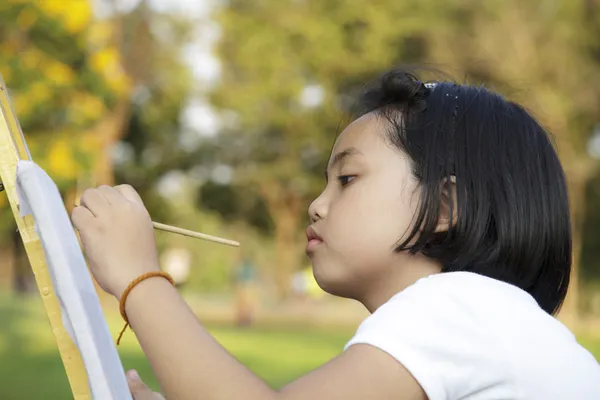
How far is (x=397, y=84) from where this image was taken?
161cm

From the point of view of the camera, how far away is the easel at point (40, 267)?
3.82ft

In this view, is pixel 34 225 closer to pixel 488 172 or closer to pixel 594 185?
pixel 488 172

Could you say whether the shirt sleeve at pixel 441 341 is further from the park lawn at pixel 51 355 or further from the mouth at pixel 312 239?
the park lawn at pixel 51 355

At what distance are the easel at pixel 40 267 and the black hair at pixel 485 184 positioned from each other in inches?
21.5

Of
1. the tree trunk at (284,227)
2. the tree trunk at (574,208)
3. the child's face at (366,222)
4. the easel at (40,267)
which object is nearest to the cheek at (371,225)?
the child's face at (366,222)

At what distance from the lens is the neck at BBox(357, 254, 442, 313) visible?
1.44m

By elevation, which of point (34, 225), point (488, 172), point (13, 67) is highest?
point (13, 67)

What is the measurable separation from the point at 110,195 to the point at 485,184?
616 mm

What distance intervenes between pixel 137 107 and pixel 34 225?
2378cm

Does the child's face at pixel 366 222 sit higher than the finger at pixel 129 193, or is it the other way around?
the finger at pixel 129 193

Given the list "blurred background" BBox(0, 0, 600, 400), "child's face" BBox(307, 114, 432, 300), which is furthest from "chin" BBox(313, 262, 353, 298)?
"blurred background" BBox(0, 0, 600, 400)

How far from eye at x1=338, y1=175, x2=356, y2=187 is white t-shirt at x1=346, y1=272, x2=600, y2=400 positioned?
258 millimetres

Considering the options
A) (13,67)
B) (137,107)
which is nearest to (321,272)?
Result: (13,67)

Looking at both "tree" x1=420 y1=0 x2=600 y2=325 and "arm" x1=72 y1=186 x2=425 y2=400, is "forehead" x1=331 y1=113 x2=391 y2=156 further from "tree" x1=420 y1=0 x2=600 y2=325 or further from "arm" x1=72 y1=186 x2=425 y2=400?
"tree" x1=420 y1=0 x2=600 y2=325
